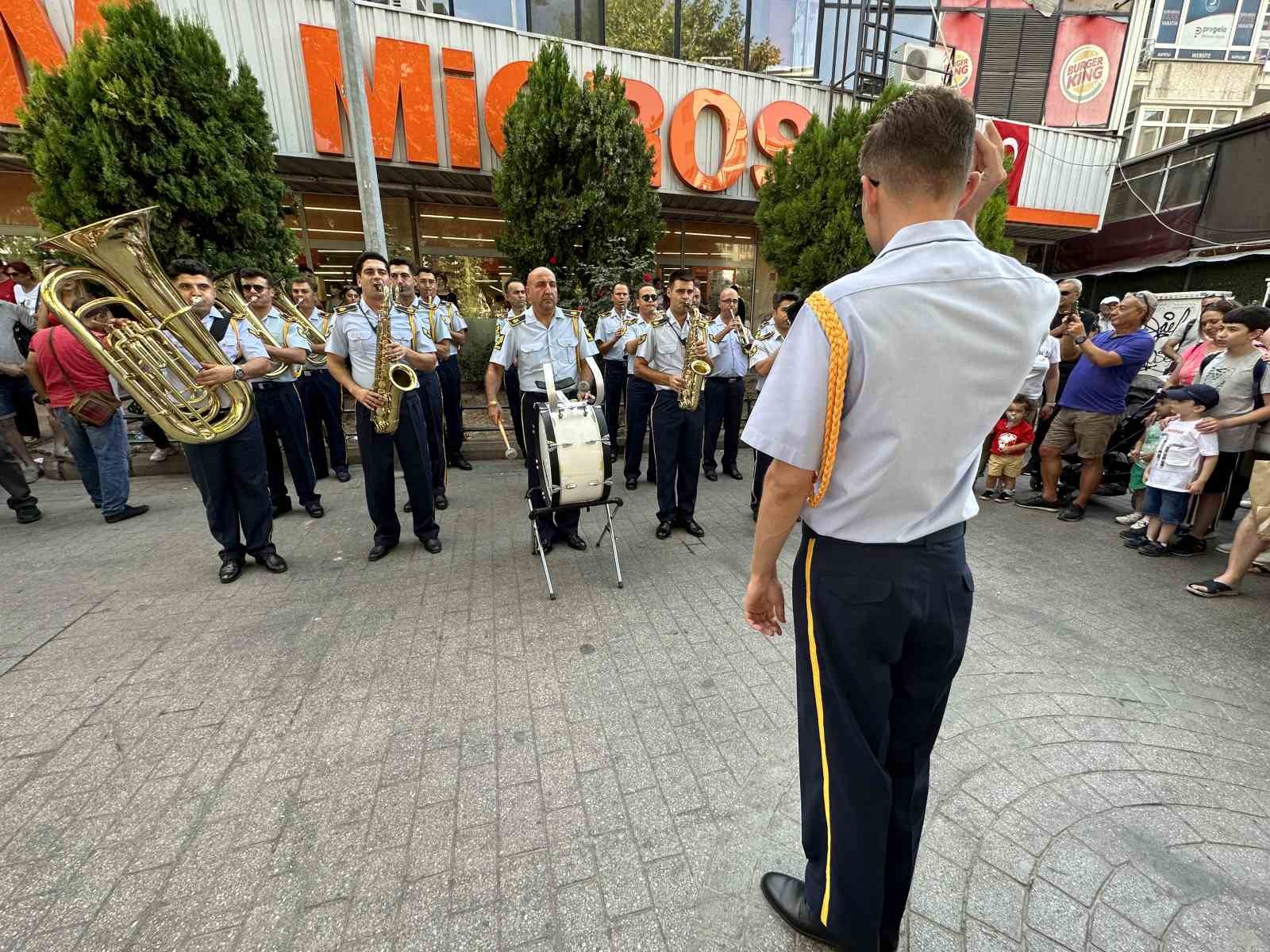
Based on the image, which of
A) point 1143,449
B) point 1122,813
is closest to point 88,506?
point 1122,813

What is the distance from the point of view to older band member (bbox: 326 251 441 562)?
4242mm

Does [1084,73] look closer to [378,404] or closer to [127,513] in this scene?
[378,404]

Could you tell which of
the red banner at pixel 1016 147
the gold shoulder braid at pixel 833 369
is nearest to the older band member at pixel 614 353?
the gold shoulder braid at pixel 833 369

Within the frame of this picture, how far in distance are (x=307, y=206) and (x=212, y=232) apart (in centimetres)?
474

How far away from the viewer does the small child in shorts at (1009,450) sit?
5762mm

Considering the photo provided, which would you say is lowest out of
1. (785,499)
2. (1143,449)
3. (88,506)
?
(88,506)

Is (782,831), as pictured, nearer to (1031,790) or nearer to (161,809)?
(1031,790)

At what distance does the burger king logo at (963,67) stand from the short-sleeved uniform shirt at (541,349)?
16718 millimetres

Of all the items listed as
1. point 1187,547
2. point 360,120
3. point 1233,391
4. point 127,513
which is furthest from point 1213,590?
point 360,120

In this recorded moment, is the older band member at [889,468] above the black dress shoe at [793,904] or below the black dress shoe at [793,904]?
above

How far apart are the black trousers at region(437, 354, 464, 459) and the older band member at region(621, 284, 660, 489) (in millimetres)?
2314

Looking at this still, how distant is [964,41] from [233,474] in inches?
796

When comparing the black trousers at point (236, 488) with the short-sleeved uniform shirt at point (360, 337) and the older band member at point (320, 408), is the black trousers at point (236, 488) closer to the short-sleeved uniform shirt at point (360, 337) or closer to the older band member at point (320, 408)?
A: the short-sleeved uniform shirt at point (360, 337)

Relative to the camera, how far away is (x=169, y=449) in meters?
6.90
